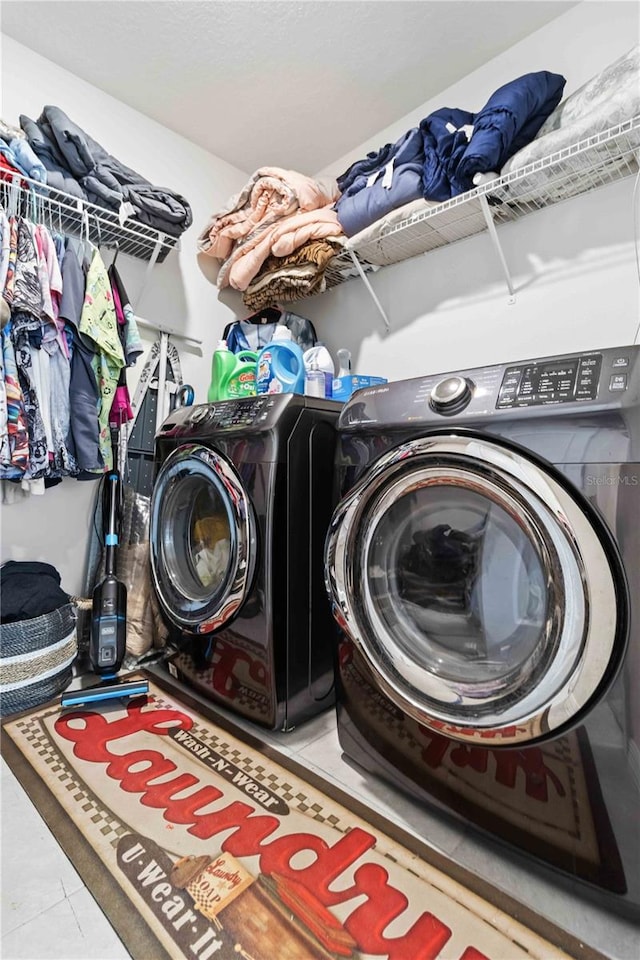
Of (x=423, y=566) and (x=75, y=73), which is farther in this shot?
(x=75, y=73)

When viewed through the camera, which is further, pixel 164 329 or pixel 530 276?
pixel 164 329

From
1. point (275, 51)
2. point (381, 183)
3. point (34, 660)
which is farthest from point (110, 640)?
point (275, 51)

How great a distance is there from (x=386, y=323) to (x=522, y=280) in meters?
0.62

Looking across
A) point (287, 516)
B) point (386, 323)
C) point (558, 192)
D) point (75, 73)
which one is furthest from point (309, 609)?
point (75, 73)

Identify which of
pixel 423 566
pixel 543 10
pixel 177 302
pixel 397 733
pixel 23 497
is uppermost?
pixel 543 10

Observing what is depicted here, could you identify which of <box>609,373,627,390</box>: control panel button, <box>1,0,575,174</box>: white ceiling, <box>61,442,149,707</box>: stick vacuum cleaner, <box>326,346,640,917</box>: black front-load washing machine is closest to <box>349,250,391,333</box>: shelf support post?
<box>1,0,575,174</box>: white ceiling

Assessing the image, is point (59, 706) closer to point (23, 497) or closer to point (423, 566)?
point (23, 497)

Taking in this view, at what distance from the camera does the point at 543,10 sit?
164 centimetres

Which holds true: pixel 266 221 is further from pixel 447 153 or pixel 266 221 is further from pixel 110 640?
pixel 110 640

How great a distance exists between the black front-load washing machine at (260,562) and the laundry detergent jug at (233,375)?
389 millimetres

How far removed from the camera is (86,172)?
171 cm

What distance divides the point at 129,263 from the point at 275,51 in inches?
41.3

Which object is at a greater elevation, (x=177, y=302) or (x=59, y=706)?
(x=177, y=302)

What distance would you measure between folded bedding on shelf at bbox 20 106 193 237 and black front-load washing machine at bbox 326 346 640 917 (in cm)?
135
